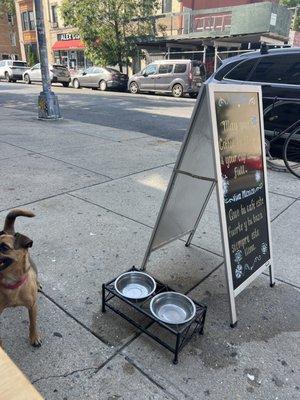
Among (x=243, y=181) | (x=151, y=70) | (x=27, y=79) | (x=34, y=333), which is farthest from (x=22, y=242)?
(x=27, y=79)

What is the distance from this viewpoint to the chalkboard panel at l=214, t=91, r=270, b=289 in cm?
231

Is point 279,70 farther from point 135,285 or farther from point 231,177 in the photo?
point 135,285

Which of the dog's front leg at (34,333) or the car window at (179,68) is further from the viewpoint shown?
the car window at (179,68)

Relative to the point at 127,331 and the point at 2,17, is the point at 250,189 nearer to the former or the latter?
the point at 127,331

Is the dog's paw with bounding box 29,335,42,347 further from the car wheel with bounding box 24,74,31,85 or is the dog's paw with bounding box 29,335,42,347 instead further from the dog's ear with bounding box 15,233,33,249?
the car wheel with bounding box 24,74,31,85

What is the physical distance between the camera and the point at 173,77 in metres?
18.9

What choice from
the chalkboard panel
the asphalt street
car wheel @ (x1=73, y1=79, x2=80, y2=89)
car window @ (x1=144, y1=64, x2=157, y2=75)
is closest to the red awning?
car wheel @ (x1=73, y1=79, x2=80, y2=89)

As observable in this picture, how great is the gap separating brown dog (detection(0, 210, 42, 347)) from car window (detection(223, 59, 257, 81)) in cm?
570

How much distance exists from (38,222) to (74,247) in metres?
0.69

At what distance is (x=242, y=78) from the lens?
655cm

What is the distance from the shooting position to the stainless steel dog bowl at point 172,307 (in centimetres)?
231

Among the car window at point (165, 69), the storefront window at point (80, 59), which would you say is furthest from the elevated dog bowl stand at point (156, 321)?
the storefront window at point (80, 59)

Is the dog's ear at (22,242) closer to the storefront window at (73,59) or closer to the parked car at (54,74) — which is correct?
the parked car at (54,74)

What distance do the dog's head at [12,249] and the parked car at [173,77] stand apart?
1800cm
